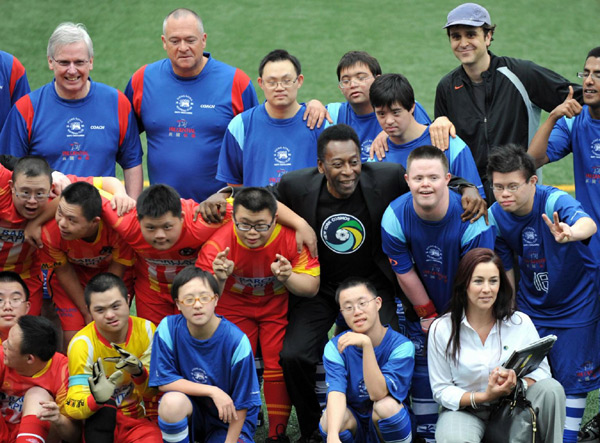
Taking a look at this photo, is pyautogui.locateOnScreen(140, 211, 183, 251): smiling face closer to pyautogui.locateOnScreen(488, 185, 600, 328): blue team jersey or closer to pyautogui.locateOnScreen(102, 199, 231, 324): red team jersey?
pyautogui.locateOnScreen(102, 199, 231, 324): red team jersey

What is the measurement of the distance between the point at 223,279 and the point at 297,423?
143cm

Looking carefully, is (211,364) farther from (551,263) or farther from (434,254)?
(551,263)

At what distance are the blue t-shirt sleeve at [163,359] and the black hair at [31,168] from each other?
1352 mm

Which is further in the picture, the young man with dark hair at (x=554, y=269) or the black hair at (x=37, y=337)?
the young man with dark hair at (x=554, y=269)

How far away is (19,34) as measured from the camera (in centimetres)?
1502

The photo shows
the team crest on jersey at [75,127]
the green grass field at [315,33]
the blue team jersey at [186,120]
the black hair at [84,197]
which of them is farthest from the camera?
the green grass field at [315,33]

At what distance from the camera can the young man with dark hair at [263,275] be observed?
5633 millimetres

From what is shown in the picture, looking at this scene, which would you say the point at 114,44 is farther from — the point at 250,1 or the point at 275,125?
the point at 275,125

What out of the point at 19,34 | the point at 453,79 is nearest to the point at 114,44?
the point at 19,34

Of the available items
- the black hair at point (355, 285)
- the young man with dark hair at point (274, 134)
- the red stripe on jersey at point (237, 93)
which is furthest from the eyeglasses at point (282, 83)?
the black hair at point (355, 285)

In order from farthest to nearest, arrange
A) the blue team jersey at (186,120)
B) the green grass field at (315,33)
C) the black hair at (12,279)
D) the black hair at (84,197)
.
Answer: the green grass field at (315,33), the blue team jersey at (186,120), the black hair at (12,279), the black hair at (84,197)

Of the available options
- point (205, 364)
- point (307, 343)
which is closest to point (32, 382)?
point (205, 364)

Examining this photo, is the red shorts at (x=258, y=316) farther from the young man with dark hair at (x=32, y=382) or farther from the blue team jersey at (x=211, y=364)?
the young man with dark hair at (x=32, y=382)

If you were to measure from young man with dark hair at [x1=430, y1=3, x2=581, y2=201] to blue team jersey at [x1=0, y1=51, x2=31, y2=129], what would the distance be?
3.53 m
